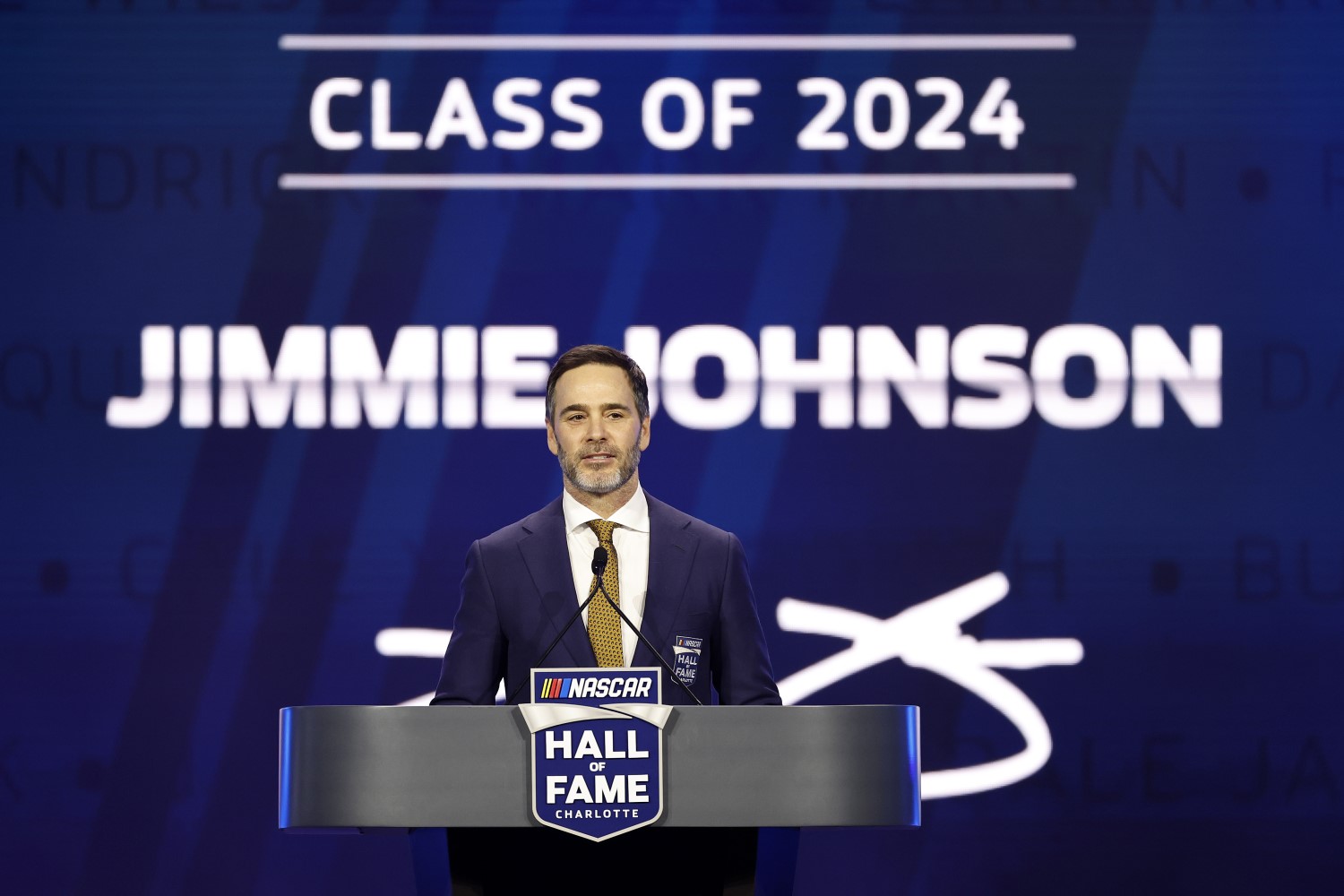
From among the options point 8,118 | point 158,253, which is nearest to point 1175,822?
point 158,253

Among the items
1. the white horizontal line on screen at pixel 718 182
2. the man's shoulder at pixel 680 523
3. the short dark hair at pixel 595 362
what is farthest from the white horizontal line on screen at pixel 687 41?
the man's shoulder at pixel 680 523

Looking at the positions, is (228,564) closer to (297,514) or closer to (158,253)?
(297,514)

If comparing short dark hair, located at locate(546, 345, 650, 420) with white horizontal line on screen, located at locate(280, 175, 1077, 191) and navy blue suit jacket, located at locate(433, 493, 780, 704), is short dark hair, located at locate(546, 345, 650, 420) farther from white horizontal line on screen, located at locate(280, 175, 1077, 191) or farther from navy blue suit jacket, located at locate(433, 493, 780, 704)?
white horizontal line on screen, located at locate(280, 175, 1077, 191)

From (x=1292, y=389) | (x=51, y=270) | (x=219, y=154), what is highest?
(x=219, y=154)

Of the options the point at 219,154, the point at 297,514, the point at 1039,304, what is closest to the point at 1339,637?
the point at 1039,304

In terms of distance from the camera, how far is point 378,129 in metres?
4.28

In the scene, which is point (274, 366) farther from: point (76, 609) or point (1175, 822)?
point (1175, 822)

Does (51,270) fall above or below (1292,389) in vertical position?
above

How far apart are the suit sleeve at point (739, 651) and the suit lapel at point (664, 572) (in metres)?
0.08

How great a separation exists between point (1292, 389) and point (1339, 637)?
2.16 feet

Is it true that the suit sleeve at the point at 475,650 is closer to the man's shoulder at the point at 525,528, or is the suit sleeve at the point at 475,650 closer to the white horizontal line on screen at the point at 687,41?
the man's shoulder at the point at 525,528
